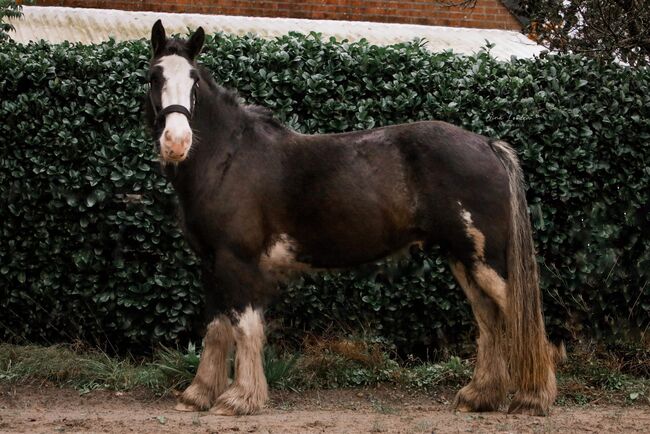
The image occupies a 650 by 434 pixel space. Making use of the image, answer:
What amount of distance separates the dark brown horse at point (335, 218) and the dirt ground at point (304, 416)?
284mm

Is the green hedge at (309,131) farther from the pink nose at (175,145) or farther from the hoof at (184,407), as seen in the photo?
the pink nose at (175,145)

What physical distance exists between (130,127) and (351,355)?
8.65ft

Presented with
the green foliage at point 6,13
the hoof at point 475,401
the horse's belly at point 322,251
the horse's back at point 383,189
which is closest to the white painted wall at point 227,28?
the green foliage at point 6,13

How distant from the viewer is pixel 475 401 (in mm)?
6188

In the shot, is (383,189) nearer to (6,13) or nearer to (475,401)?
(475,401)

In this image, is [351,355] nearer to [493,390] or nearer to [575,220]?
[493,390]

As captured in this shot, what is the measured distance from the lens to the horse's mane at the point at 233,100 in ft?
20.7

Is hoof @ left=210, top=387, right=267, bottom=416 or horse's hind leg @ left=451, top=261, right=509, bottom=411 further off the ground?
horse's hind leg @ left=451, top=261, right=509, bottom=411

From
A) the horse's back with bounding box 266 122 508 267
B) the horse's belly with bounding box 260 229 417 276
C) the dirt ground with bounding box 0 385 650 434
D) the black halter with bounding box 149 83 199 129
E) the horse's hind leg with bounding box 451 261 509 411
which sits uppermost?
the black halter with bounding box 149 83 199 129

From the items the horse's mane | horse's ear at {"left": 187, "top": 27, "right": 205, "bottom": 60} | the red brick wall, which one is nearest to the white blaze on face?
horse's ear at {"left": 187, "top": 27, "right": 205, "bottom": 60}

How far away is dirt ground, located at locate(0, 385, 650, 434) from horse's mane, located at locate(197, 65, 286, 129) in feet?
6.71

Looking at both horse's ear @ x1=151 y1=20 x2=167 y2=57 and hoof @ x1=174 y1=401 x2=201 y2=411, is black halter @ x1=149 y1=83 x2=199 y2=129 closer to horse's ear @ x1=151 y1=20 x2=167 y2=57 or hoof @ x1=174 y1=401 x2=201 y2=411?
horse's ear @ x1=151 y1=20 x2=167 y2=57

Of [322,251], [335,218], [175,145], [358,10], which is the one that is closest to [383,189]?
[335,218]

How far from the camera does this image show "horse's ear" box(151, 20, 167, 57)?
6055mm
